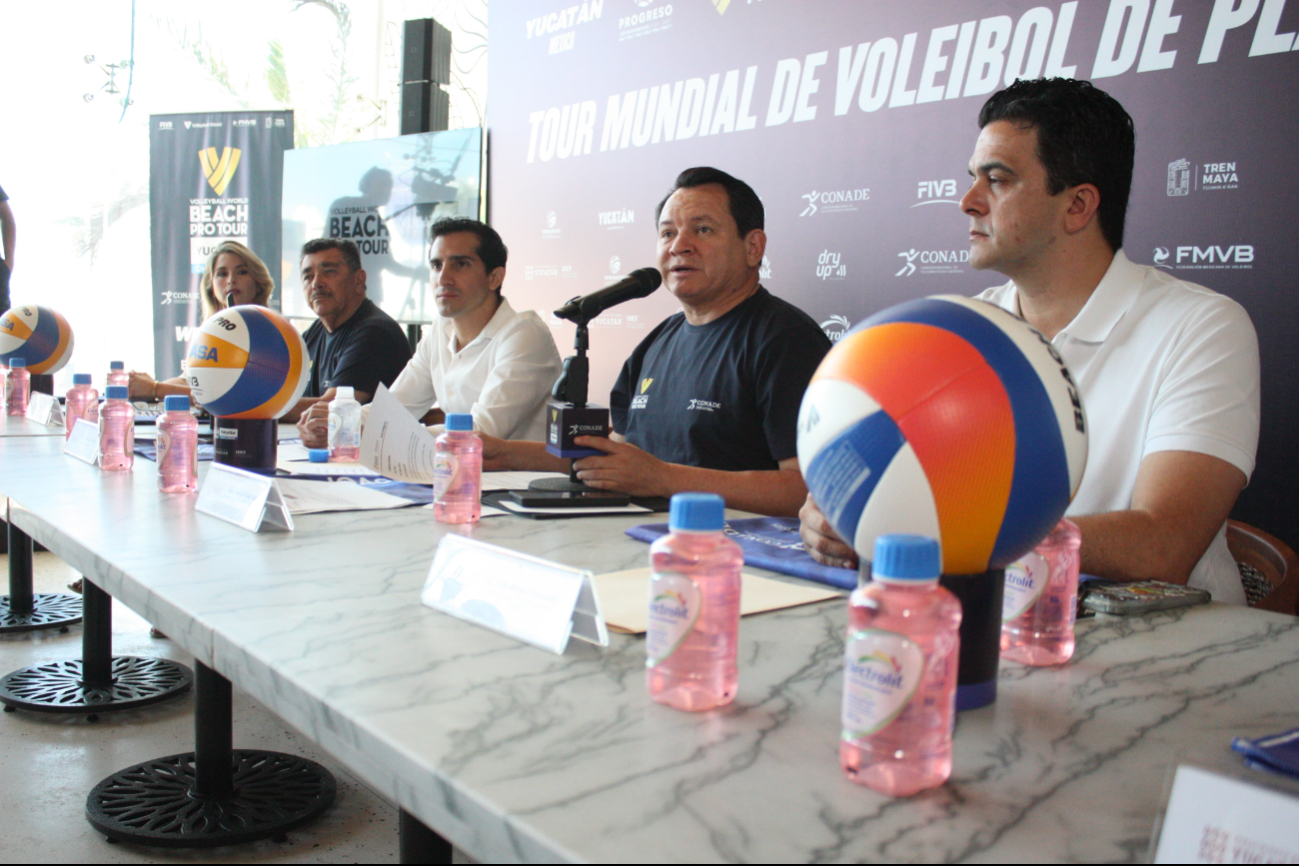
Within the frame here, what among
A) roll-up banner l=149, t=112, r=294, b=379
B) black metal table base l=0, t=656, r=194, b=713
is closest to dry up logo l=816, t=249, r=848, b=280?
black metal table base l=0, t=656, r=194, b=713

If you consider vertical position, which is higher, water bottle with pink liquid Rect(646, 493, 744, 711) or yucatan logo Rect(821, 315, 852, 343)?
yucatan logo Rect(821, 315, 852, 343)

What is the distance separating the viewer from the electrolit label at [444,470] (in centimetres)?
145

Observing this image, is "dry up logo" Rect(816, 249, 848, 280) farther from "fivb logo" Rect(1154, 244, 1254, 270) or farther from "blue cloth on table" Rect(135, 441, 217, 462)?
"blue cloth on table" Rect(135, 441, 217, 462)

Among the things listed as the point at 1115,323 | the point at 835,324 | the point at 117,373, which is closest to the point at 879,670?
the point at 1115,323

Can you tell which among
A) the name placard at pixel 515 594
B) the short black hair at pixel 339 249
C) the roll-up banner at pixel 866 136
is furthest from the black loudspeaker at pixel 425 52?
the name placard at pixel 515 594

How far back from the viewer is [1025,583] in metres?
0.86

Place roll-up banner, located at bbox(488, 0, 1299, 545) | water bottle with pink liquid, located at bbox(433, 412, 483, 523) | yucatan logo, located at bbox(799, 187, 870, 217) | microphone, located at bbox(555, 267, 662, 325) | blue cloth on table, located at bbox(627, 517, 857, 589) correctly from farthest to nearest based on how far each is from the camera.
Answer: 1. yucatan logo, located at bbox(799, 187, 870, 217)
2. roll-up banner, located at bbox(488, 0, 1299, 545)
3. microphone, located at bbox(555, 267, 662, 325)
4. water bottle with pink liquid, located at bbox(433, 412, 483, 523)
5. blue cloth on table, located at bbox(627, 517, 857, 589)

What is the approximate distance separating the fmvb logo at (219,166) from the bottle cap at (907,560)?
19.9 feet

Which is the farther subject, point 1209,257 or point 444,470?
point 1209,257

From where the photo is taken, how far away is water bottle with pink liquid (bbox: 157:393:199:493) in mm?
1631

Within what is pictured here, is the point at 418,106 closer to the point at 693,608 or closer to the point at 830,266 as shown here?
the point at 830,266

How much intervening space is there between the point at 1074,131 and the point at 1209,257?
3.38ft

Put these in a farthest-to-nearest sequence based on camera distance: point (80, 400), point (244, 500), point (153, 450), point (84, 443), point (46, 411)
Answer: point (46, 411) < point (80, 400) < point (153, 450) < point (84, 443) < point (244, 500)

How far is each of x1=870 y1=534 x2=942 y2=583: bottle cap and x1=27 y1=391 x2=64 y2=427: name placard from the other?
2726 mm
